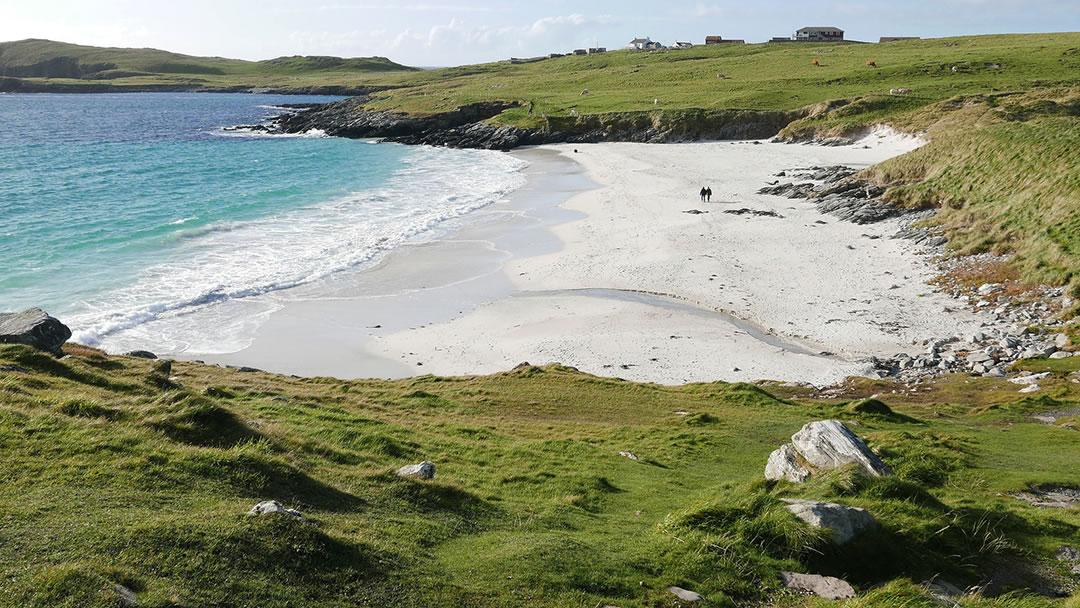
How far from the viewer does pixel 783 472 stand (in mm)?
13008

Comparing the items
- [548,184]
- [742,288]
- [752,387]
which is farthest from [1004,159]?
[548,184]

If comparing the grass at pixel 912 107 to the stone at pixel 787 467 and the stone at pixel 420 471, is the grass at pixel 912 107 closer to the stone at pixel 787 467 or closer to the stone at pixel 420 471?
the stone at pixel 787 467

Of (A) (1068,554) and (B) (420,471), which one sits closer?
(A) (1068,554)

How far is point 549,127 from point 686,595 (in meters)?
103

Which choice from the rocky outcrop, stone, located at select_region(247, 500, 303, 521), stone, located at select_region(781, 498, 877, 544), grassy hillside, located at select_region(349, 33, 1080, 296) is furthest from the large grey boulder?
grassy hillside, located at select_region(349, 33, 1080, 296)

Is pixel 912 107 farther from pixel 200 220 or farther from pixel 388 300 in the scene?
pixel 200 220

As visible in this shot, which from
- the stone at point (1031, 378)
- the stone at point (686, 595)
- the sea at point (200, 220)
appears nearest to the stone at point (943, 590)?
the stone at point (686, 595)

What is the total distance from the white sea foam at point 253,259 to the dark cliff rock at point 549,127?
3144cm

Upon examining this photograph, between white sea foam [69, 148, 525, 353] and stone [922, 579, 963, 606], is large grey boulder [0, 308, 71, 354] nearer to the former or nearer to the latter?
white sea foam [69, 148, 525, 353]

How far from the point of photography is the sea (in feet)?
111

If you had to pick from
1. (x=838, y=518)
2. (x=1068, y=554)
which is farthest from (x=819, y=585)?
(x=1068, y=554)

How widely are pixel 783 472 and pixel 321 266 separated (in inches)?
1393

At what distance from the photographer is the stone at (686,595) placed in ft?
29.9

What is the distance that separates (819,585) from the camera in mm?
9578
